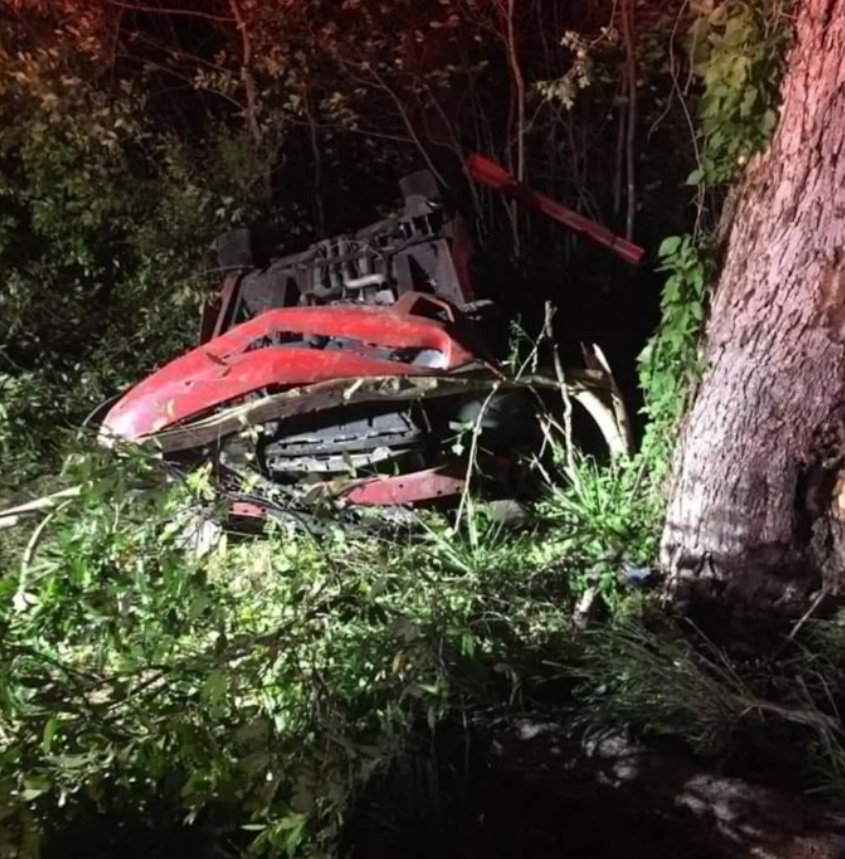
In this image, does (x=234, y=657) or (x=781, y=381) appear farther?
(x=781, y=381)

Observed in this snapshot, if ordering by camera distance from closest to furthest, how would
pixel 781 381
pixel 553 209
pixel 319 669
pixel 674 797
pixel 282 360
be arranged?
pixel 674 797 < pixel 319 669 < pixel 781 381 < pixel 282 360 < pixel 553 209

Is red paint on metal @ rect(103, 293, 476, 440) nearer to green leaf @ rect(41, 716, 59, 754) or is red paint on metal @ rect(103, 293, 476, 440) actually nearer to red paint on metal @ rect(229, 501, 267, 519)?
red paint on metal @ rect(229, 501, 267, 519)

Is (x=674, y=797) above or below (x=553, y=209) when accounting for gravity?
below

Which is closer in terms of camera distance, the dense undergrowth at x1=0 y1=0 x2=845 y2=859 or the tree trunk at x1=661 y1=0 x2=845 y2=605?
the dense undergrowth at x1=0 y1=0 x2=845 y2=859

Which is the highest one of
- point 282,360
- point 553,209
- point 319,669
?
point 553,209

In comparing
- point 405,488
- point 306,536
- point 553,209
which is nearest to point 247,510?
point 306,536

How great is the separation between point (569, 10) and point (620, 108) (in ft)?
1.47

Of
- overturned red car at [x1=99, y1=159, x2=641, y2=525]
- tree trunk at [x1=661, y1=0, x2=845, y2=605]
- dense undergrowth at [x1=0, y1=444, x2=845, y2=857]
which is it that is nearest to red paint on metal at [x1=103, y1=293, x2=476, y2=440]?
overturned red car at [x1=99, y1=159, x2=641, y2=525]

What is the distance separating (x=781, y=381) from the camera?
2.69m

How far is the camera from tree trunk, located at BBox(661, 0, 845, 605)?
2479 mm

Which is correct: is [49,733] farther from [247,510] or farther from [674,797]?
[247,510]

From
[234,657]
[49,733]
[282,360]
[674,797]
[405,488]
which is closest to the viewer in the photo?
[49,733]

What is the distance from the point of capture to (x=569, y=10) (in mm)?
4059

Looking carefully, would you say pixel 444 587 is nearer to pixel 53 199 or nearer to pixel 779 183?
pixel 779 183
